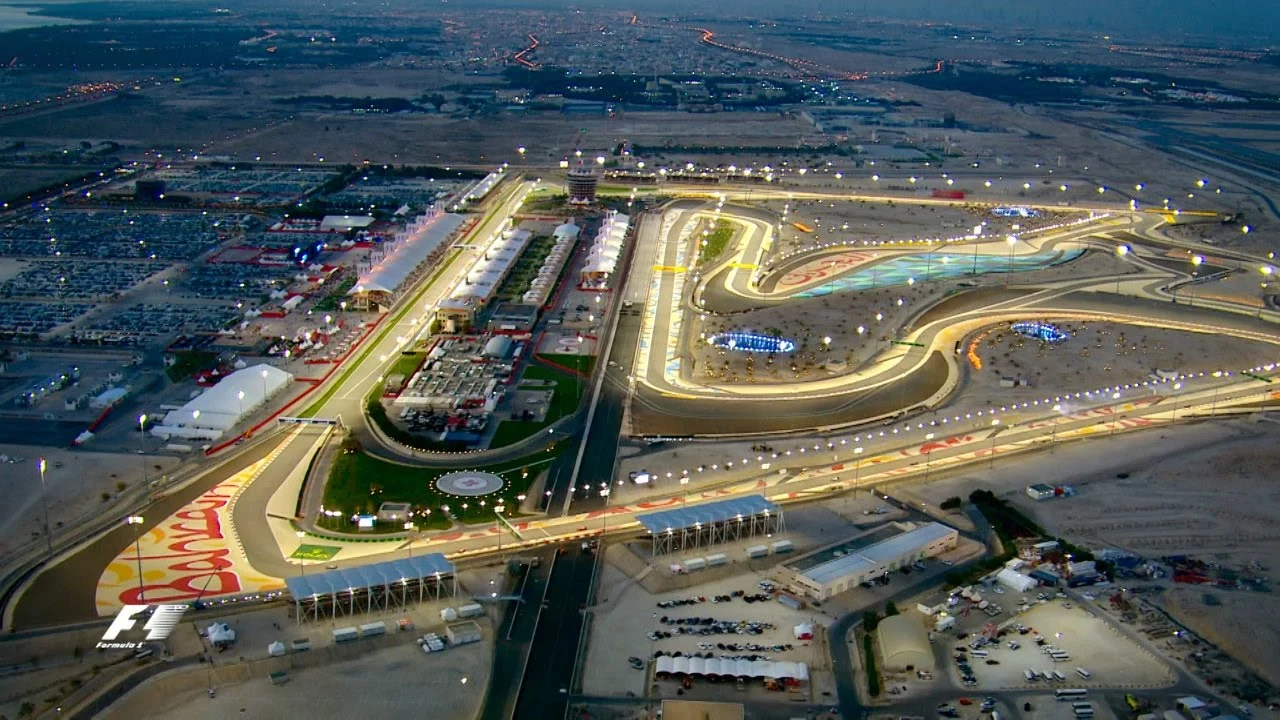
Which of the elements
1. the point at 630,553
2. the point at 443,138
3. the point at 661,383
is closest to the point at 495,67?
the point at 443,138

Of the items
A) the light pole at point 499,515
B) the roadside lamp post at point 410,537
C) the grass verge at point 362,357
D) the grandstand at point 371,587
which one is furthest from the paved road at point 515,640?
the grass verge at point 362,357

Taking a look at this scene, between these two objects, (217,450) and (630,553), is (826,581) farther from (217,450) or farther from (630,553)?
(217,450)

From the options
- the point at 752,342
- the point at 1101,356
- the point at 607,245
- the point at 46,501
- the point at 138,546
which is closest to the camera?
the point at 138,546

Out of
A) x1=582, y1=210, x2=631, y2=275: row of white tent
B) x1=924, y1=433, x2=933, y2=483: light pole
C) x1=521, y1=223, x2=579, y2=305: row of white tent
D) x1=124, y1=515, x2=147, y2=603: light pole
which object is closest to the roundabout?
x1=124, y1=515, x2=147, y2=603: light pole

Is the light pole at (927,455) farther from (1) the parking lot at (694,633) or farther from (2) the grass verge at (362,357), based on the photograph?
(2) the grass verge at (362,357)

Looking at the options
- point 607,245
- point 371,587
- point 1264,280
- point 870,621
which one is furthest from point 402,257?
point 1264,280

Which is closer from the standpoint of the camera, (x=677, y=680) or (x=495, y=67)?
(x=677, y=680)

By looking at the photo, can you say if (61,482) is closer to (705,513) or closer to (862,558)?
(705,513)
